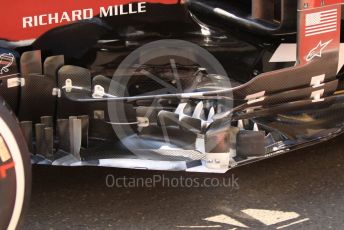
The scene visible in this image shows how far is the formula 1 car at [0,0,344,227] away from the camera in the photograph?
350 cm

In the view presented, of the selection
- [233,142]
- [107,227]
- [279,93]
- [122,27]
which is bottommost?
[107,227]

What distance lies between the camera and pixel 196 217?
3.87m

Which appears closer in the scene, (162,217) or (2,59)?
(2,59)

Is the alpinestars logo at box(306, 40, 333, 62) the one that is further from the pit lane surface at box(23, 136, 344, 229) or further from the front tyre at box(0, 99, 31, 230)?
the front tyre at box(0, 99, 31, 230)

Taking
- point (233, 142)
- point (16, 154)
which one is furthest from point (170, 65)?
point (16, 154)

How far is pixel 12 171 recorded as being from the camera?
310cm

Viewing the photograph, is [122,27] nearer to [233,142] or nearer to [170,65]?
[170,65]

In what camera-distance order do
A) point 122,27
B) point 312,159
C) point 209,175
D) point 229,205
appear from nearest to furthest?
point 122,27 < point 229,205 < point 209,175 < point 312,159

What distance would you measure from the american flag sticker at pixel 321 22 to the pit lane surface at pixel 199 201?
1027 millimetres

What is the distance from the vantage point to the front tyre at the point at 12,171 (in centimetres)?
308

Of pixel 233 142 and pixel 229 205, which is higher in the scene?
pixel 233 142

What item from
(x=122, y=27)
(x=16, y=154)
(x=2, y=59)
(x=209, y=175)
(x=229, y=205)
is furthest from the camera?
(x=209, y=175)

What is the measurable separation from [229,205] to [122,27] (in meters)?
1.17

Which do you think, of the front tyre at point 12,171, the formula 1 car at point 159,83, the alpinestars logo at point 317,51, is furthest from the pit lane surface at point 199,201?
the alpinestars logo at point 317,51
